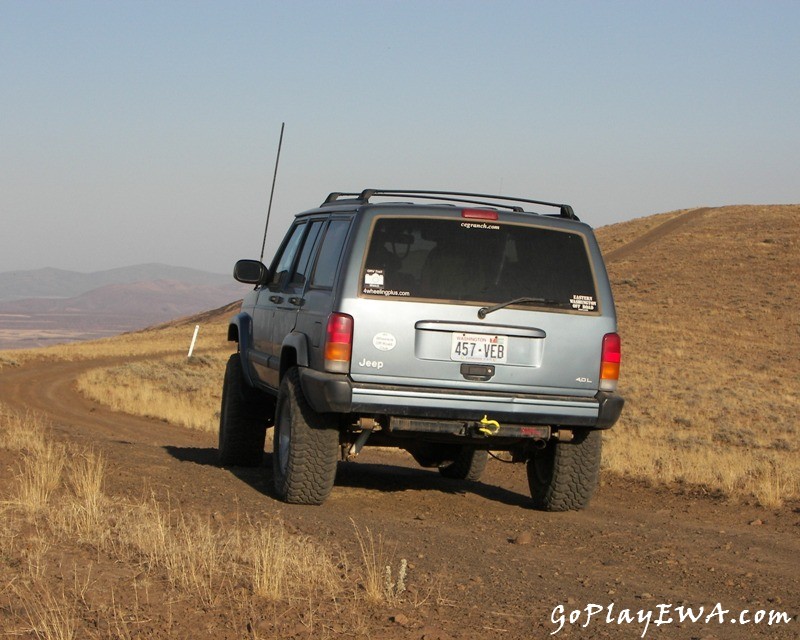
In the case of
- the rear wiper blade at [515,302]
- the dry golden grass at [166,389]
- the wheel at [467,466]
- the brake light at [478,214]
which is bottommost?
the dry golden grass at [166,389]

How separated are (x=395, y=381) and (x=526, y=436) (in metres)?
1.06

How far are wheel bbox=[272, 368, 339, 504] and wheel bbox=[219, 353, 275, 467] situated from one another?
2.41 meters

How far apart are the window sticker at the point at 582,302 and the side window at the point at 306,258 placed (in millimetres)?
2080

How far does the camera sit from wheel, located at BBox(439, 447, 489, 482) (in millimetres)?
10633

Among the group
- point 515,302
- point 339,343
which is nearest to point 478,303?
point 515,302

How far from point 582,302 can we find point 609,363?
46 centimetres

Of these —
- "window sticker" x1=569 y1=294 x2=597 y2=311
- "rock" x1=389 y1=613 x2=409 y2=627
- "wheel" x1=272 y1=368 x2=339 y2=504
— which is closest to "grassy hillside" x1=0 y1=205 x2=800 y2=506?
"window sticker" x1=569 y1=294 x2=597 y2=311

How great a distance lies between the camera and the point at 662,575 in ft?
20.1

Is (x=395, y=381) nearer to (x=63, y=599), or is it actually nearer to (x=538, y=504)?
(x=538, y=504)

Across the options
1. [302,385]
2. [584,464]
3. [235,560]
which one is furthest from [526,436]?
[235,560]

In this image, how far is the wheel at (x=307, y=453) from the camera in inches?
312

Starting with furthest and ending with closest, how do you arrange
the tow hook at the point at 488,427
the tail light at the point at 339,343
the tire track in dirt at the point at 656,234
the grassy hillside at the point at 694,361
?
the tire track in dirt at the point at 656,234
the grassy hillside at the point at 694,361
the tow hook at the point at 488,427
the tail light at the point at 339,343

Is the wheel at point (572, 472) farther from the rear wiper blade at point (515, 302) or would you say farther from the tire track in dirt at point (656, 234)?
the tire track in dirt at point (656, 234)

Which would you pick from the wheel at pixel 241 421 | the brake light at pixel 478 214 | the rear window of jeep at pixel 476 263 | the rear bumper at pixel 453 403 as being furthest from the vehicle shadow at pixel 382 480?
the brake light at pixel 478 214
